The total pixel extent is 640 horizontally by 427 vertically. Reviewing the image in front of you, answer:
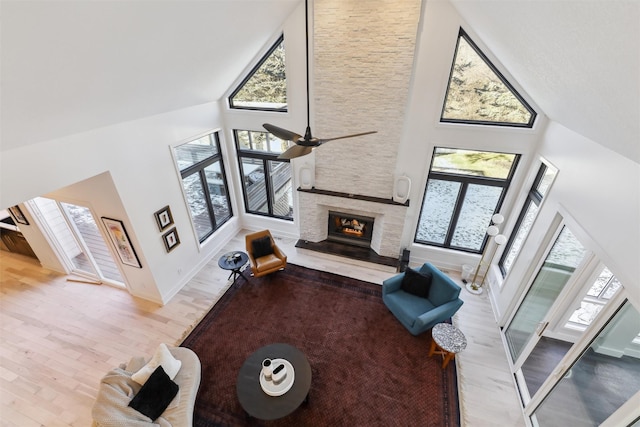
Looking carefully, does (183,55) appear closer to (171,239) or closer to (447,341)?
(171,239)

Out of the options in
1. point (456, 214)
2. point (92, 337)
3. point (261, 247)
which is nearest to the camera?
point (92, 337)

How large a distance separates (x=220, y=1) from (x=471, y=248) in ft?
19.6

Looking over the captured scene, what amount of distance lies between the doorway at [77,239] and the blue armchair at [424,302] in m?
5.04

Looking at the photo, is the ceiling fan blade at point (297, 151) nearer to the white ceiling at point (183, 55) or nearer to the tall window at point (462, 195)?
the white ceiling at point (183, 55)

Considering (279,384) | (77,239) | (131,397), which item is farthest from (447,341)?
(77,239)

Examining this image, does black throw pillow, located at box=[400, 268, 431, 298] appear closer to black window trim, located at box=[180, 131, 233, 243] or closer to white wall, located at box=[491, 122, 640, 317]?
white wall, located at box=[491, 122, 640, 317]

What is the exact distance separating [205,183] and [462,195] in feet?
17.3

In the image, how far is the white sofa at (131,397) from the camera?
2951mm

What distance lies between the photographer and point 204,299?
17.5 feet

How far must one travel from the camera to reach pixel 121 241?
4695 mm

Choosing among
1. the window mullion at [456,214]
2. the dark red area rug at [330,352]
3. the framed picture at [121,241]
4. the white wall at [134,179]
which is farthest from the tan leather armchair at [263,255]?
the window mullion at [456,214]

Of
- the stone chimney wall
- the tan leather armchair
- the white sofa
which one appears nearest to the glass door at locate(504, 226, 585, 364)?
the stone chimney wall

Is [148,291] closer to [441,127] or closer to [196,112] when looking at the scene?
[196,112]

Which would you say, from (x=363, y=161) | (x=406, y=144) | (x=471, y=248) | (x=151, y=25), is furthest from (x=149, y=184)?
(x=471, y=248)
